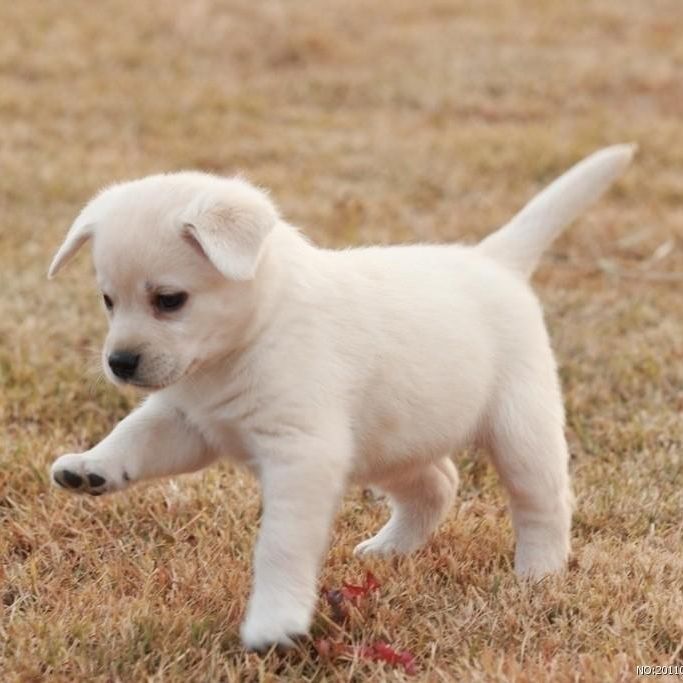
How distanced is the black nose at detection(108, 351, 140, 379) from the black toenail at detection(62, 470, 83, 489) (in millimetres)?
396

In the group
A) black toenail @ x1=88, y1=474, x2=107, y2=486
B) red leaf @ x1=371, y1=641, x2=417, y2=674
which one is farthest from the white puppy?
red leaf @ x1=371, y1=641, x2=417, y2=674

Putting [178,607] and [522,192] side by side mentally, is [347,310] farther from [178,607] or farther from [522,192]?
[522,192]

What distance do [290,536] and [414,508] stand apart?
0.96 meters

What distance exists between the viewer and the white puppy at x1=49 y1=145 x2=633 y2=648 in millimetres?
3168

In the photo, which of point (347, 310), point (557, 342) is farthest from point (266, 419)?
point (557, 342)

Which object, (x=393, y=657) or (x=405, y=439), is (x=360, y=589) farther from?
(x=405, y=439)

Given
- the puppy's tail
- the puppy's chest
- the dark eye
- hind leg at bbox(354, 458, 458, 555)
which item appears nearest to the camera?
the dark eye

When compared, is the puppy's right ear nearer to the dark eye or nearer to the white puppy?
the white puppy

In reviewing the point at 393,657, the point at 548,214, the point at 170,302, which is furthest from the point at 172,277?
the point at 548,214

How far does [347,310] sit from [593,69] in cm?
856

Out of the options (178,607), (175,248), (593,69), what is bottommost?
(593,69)

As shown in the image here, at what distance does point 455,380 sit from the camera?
361 centimetres

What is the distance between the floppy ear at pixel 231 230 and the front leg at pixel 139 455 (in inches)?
22.1

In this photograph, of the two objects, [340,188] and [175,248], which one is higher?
[175,248]
